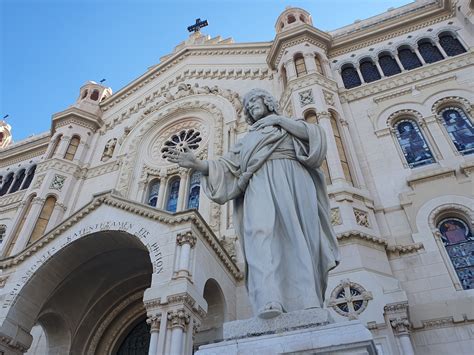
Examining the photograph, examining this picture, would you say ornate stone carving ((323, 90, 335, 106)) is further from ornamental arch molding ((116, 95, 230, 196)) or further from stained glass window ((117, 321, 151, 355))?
stained glass window ((117, 321, 151, 355))

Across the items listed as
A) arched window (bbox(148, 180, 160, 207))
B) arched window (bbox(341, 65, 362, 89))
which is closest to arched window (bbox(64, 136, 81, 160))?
arched window (bbox(148, 180, 160, 207))

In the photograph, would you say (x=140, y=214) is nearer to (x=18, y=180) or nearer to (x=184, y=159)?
(x=184, y=159)

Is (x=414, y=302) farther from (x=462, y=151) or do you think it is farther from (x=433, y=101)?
(x=433, y=101)

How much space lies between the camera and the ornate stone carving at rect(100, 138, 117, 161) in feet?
61.8

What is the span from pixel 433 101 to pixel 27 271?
1333 cm

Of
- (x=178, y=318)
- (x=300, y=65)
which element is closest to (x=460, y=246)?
(x=178, y=318)

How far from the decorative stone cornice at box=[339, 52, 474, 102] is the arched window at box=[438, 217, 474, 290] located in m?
5.99

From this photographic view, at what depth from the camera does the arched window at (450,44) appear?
15.2 metres

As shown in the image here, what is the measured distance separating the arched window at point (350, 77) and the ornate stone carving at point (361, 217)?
7.04 m

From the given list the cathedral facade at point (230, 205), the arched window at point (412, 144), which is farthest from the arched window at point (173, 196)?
the arched window at point (412, 144)

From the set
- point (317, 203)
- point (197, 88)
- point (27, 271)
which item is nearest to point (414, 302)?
point (317, 203)

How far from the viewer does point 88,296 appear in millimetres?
11812

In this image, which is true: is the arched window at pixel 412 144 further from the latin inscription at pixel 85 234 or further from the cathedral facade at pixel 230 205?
the latin inscription at pixel 85 234

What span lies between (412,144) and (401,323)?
21.9 ft
